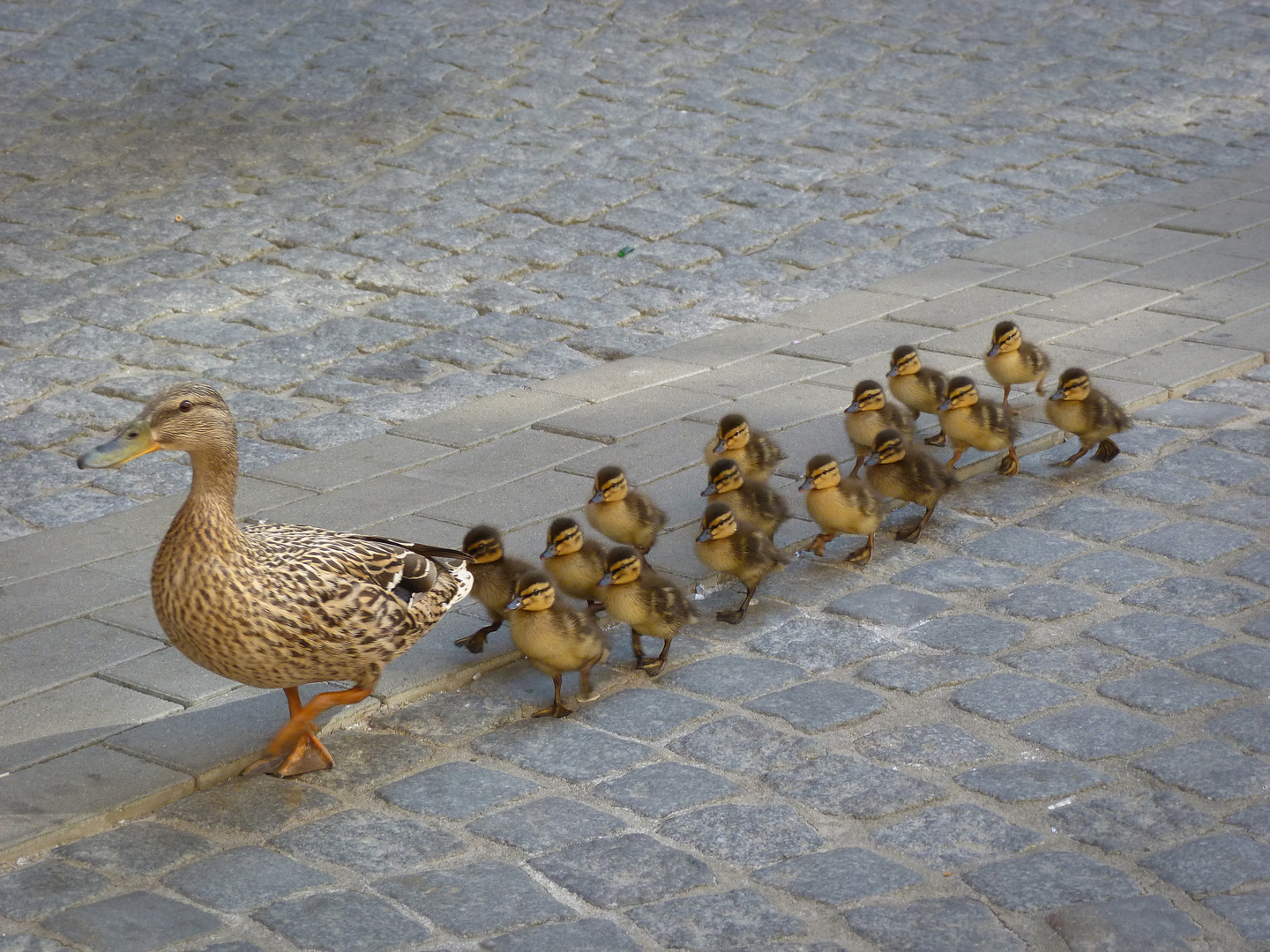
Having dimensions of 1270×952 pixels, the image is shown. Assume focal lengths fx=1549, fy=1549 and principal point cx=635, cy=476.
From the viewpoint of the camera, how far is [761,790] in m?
4.74

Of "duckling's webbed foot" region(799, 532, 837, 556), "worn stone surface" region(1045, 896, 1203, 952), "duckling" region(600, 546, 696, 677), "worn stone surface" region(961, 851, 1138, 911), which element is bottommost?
"worn stone surface" region(1045, 896, 1203, 952)

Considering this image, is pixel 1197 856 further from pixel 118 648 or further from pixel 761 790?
pixel 118 648

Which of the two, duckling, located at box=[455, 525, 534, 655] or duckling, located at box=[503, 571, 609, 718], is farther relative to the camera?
duckling, located at box=[455, 525, 534, 655]

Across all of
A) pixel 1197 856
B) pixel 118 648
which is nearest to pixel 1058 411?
pixel 1197 856

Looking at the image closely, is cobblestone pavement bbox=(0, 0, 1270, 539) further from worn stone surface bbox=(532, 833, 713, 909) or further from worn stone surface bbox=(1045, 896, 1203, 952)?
worn stone surface bbox=(1045, 896, 1203, 952)

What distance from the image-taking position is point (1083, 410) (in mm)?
6859

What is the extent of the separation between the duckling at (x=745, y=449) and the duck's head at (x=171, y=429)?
2.25 meters

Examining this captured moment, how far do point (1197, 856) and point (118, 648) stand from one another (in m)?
3.58

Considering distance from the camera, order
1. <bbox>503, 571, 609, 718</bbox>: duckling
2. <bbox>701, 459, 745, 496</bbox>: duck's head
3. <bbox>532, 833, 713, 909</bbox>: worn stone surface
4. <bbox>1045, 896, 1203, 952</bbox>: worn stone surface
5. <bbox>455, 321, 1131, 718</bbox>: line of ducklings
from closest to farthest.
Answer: <bbox>1045, 896, 1203, 952</bbox>: worn stone surface → <bbox>532, 833, 713, 909</bbox>: worn stone surface → <bbox>503, 571, 609, 718</bbox>: duckling → <bbox>455, 321, 1131, 718</bbox>: line of ducklings → <bbox>701, 459, 745, 496</bbox>: duck's head

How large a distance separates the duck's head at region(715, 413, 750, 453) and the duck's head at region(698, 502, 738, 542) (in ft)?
2.04

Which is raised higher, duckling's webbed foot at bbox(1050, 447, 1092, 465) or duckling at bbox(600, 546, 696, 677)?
duckling at bbox(600, 546, 696, 677)

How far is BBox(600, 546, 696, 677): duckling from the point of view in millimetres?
5449

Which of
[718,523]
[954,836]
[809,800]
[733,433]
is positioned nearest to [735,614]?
[718,523]

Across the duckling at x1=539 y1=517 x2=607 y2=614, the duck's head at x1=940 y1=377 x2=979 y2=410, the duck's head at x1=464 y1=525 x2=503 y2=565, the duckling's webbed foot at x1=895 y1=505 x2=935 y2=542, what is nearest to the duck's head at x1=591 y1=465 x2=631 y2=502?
the duckling at x1=539 y1=517 x2=607 y2=614
